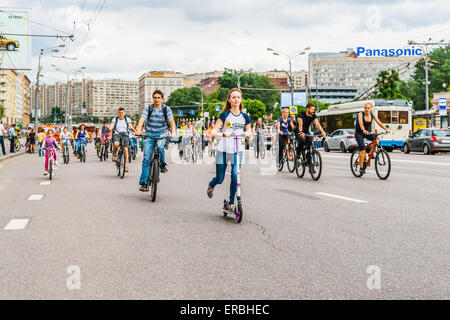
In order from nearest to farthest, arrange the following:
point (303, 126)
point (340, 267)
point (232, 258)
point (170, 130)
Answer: point (340, 267) < point (232, 258) < point (170, 130) < point (303, 126)

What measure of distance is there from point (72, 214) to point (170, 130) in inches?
111

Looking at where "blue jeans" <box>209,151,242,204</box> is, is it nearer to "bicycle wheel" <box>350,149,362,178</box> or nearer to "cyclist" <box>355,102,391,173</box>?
"cyclist" <box>355,102,391,173</box>

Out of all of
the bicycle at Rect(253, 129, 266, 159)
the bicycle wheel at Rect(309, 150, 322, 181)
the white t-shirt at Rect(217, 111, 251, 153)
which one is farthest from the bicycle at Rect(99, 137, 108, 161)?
the white t-shirt at Rect(217, 111, 251, 153)

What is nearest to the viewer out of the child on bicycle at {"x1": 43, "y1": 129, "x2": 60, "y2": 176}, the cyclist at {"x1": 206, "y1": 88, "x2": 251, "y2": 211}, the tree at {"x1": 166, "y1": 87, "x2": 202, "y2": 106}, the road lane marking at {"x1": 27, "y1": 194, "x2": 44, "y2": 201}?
the cyclist at {"x1": 206, "y1": 88, "x2": 251, "y2": 211}

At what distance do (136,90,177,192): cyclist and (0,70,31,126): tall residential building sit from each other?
106 metres

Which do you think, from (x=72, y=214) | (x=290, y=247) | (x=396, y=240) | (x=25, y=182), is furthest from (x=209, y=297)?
(x=25, y=182)

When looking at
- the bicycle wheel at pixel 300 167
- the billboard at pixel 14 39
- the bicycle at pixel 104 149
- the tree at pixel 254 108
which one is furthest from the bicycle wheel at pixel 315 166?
the tree at pixel 254 108

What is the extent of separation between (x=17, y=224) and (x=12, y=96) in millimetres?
137763

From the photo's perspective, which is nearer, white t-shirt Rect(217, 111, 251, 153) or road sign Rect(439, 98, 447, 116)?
white t-shirt Rect(217, 111, 251, 153)

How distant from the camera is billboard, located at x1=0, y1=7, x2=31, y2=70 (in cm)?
3612

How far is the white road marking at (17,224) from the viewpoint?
293 inches

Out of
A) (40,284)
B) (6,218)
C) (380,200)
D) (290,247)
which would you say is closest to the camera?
(40,284)

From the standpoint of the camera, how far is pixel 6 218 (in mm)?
8383
